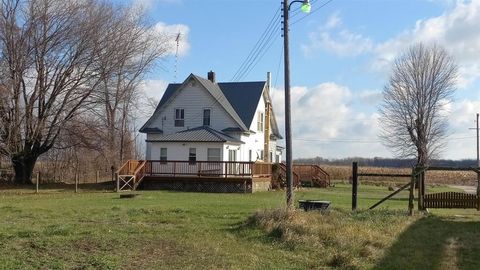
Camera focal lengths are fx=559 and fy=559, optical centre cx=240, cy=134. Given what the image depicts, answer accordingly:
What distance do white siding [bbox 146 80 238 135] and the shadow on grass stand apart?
27132mm

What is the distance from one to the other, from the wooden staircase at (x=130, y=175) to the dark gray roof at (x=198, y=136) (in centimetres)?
346

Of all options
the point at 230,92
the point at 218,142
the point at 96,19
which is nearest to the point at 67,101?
the point at 96,19

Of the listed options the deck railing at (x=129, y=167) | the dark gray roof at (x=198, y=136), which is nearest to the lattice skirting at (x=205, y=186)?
the deck railing at (x=129, y=167)

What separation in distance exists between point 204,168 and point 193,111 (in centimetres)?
747

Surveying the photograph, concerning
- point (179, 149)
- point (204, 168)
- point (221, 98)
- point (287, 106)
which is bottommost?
point (204, 168)

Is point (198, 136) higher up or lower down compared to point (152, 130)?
lower down

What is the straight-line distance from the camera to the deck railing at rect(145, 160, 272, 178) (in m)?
35.8

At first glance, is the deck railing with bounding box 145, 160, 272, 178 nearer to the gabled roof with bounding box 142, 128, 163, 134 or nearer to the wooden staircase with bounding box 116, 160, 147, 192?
the wooden staircase with bounding box 116, 160, 147, 192

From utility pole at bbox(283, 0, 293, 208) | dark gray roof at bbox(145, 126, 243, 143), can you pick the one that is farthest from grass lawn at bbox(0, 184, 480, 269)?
dark gray roof at bbox(145, 126, 243, 143)

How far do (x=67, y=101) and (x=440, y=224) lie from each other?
28.8 metres

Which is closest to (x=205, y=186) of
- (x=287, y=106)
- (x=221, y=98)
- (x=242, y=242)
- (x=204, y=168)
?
(x=204, y=168)

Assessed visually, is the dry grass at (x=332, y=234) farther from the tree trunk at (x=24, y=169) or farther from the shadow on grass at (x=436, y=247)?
the tree trunk at (x=24, y=169)

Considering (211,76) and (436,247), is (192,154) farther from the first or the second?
(436,247)

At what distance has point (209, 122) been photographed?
4309cm
